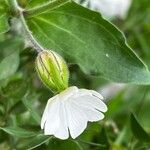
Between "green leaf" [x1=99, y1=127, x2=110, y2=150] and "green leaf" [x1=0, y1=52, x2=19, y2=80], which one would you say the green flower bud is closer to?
"green leaf" [x1=0, y1=52, x2=19, y2=80]

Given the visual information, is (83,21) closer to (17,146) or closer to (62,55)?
(62,55)

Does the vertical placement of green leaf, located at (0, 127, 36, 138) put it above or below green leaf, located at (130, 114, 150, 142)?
above

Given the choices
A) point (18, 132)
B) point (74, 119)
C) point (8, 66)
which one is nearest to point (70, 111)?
point (74, 119)

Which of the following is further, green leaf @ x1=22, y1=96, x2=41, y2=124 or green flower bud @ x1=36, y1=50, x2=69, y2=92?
green leaf @ x1=22, y1=96, x2=41, y2=124

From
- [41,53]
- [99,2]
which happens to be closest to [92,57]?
[41,53]

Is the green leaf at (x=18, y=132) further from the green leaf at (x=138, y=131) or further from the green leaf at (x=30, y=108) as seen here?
the green leaf at (x=138, y=131)

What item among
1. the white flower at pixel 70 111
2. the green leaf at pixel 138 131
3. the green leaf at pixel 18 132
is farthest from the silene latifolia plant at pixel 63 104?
the green leaf at pixel 138 131

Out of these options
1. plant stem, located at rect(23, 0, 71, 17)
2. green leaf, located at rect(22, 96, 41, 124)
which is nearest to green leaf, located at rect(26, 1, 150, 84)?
plant stem, located at rect(23, 0, 71, 17)

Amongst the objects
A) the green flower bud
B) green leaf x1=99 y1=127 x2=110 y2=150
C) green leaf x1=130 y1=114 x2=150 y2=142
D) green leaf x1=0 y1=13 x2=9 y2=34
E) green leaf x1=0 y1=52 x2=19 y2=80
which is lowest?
green leaf x1=99 y1=127 x2=110 y2=150
